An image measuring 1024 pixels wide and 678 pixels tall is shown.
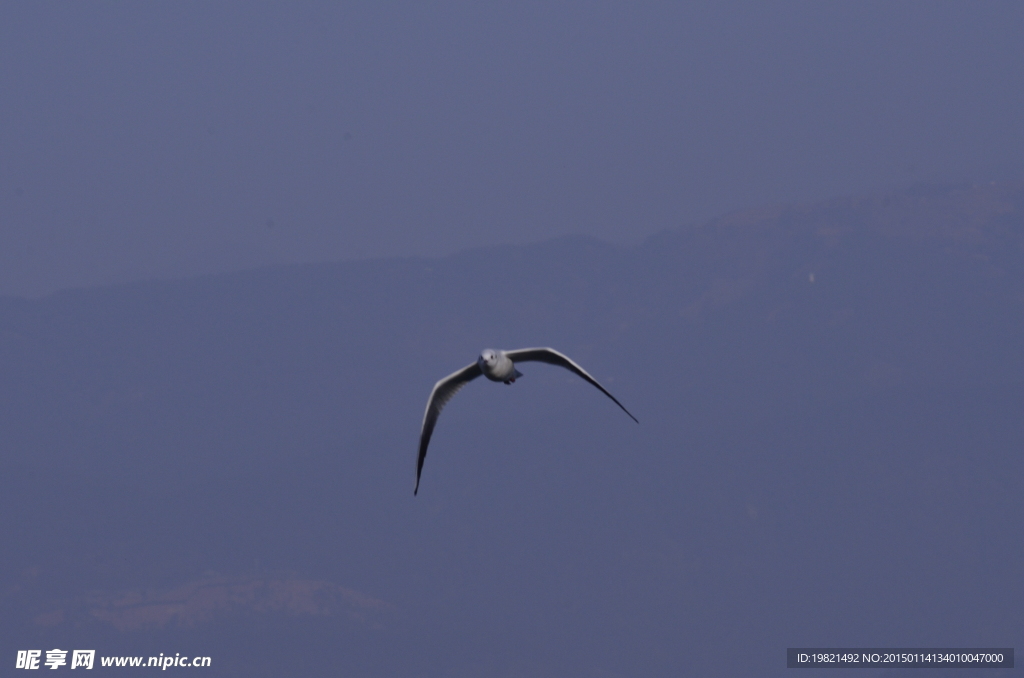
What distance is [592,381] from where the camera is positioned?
152 ft

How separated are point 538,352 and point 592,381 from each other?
124 inches

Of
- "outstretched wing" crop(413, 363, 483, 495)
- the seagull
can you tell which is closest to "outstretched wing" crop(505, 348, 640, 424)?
the seagull

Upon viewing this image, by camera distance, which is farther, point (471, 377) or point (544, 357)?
point (471, 377)

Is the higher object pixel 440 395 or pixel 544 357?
pixel 544 357

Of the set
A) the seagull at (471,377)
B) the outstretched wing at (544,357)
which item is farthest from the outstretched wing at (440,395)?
the outstretched wing at (544,357)

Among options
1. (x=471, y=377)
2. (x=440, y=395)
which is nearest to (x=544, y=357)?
(x=471, y=377)

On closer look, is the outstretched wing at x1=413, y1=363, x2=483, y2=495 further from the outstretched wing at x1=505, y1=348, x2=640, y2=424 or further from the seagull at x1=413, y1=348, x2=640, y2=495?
the outstretched wing at x1=505, y1=348, x2=640, y2=424

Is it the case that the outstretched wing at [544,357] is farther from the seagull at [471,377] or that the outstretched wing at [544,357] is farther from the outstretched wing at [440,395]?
the outstretched wing at [440,395]

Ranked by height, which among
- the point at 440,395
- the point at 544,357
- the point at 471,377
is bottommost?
the point at 440,395

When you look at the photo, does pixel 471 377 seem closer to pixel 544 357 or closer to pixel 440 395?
pixel 440 395

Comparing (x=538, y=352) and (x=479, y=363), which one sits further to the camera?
(x=538, y=352)

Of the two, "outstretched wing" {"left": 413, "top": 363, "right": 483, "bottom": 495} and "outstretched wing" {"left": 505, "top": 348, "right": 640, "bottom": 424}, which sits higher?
"outstretched wing" {"left": 505, "top": 348, "right": 640, "bottom": 424}

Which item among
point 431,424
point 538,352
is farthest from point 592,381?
point 431,424

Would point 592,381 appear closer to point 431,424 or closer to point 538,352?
point 538,352
